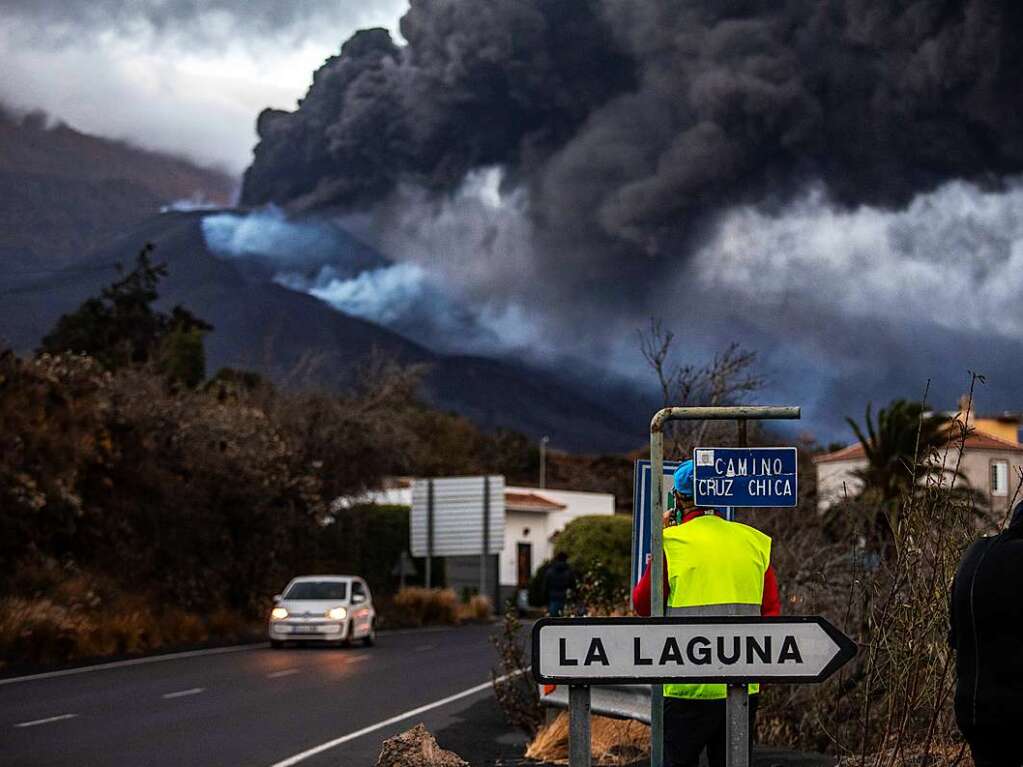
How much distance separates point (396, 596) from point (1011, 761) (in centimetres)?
4186

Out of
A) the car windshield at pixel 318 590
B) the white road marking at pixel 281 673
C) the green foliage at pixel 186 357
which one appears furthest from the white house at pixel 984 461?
the green foliage at pixel 186 357

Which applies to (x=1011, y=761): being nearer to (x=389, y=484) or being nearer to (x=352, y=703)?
(x=352, y=703)

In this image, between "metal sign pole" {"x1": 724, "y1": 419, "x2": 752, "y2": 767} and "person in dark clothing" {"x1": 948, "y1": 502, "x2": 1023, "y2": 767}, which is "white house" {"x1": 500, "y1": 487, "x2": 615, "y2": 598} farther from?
"person in dark clothing" {"x1": 948, "y1": 502, "x2": 1023, "y2": 767}

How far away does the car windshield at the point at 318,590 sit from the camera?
3123 centimetres

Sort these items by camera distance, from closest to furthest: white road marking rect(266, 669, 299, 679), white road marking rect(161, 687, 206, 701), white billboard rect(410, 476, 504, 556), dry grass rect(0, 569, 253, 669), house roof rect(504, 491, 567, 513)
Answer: white road marking rect(161, 687, 206, 701)
white road marking rect(266, 669, 299, 679)
dry grass rect(0, 569, 253, 669)
white billboard rect(410, 476, 504, 556)
house roof rect(504, 491, 567, 513)

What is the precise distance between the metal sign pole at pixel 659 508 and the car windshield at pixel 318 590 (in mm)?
24203

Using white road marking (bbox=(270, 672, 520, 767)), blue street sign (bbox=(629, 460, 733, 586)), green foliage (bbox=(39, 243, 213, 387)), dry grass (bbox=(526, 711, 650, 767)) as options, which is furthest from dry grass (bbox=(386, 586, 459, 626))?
blue street sign (bbox=(629, 460, 733, 586))

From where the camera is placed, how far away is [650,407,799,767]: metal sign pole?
703cm

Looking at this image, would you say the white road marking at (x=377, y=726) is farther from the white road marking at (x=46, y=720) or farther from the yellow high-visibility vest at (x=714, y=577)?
the yellow high-visibility vest at (x=714, y=577)

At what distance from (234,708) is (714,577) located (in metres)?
12.0

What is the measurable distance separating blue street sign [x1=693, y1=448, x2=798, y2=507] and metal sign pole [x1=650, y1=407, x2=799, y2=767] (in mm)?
203

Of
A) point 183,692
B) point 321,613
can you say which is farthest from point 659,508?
point 321,613

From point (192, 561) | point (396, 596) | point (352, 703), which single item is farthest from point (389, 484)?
point (352, 703)

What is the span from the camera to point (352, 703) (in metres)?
19.0
